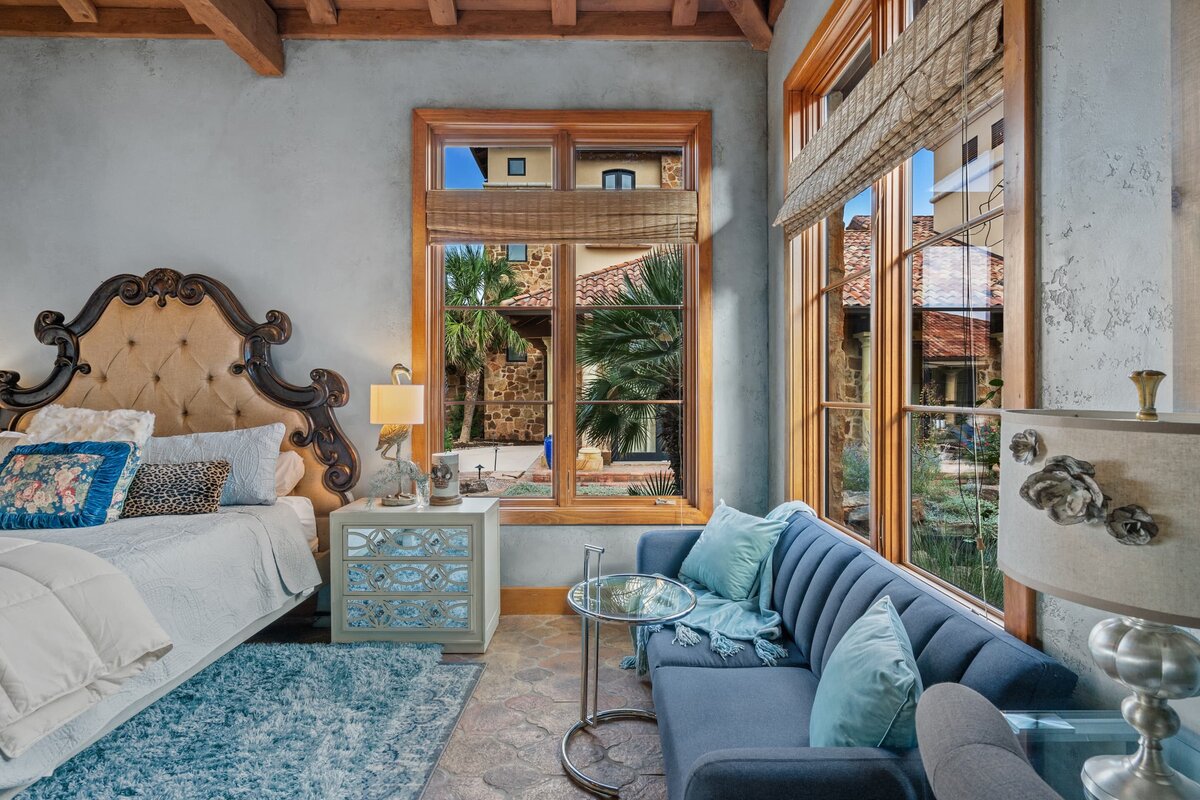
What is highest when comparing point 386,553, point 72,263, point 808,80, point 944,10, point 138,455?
point 808,80

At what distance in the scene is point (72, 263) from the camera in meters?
3.44

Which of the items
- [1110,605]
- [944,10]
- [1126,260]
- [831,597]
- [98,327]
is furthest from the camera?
[98,327]

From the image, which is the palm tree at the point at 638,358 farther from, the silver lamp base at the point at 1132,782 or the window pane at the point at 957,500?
the silver lamp base at the point at 1132,782

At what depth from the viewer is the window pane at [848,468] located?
242 cm

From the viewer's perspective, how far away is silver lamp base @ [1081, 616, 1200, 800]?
2.41ft

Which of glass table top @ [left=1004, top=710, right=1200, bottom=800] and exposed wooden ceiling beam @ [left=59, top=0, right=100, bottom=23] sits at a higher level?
exposed wooden ceiling beam @ [left=59, top=0, right=100, bottom=23]

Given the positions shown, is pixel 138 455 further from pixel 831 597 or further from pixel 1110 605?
pixel 1110 605

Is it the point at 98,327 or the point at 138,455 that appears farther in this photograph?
the point at 98,327

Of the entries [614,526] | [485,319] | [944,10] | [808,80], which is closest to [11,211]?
[485,319]

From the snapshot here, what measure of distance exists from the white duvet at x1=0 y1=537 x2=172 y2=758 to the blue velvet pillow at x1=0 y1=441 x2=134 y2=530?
1.83 feet

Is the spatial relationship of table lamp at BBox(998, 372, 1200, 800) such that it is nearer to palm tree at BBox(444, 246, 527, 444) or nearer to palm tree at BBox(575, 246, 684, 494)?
palm tree at BBox(575, 246, 684, 494)

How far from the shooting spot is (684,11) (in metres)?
3.25

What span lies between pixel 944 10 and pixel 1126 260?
2.94 feet

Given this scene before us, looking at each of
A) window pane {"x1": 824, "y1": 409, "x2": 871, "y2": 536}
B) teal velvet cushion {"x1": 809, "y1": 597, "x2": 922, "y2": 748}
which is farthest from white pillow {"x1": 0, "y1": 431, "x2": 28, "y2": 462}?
window pane {"x1": 824, "y1": 409, "x2": 871, "y2": 536}
